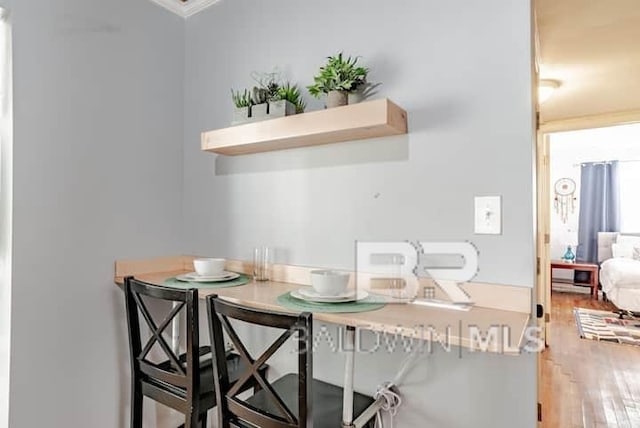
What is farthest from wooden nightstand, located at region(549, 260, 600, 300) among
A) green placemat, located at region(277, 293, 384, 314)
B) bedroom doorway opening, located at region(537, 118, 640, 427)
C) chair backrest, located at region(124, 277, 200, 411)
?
chair backrest, located at region(124, 277, 200, 411)

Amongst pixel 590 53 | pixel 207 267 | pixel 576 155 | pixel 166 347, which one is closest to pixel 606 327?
pixel 590 53

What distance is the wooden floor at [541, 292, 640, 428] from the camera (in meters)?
2.20

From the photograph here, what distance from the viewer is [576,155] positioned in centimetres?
634

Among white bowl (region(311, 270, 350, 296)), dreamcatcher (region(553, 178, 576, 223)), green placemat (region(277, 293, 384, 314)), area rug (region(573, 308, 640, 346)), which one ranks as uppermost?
dreamcatcher (region(553, 178, 576, 223))

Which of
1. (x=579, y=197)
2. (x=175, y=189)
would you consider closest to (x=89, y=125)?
(x=175, y=189)

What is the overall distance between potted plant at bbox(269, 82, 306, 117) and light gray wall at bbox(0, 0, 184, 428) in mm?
843

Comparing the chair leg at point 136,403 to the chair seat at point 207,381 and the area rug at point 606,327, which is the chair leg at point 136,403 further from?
the area rug at point 606,327

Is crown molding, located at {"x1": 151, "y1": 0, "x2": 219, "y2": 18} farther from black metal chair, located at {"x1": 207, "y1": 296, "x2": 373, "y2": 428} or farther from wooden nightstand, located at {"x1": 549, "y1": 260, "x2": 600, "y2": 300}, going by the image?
wooden nightstand, located at {"x1": 549, "y1": 260, "x2": 600, "y2": 300}

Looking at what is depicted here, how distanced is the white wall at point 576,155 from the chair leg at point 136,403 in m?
6.20

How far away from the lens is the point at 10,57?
59.9 inches

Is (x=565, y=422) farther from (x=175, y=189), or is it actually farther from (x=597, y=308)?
(x=597, y=308)

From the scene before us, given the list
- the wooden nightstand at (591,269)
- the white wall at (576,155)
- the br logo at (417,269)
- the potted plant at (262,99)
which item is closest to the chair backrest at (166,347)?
the br logo at (417,269)

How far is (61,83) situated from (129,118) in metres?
0.33

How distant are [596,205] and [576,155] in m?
0.93
